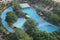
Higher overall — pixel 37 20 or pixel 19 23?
pixel 19 23

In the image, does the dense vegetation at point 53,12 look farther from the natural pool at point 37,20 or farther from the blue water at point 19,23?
the blue water at point 19,23

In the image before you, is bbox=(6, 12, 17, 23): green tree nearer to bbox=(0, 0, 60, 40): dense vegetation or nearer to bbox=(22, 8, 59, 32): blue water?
bbox=(0, 0, 60, 40): dense vegetation

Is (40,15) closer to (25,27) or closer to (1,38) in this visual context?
(25,27)

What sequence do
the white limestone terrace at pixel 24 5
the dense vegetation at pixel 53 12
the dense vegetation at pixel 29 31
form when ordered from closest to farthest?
the dense vegetation at pixel 29 31 < the dense vegetation at pixel 53 12 < the white limestone terrace at pixel 24 5

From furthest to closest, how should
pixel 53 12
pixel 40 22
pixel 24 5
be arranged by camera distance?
1. pixel 24 5
2. pixel 53 12
3. pixel 40 22

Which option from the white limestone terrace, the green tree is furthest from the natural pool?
the white limestone terrace

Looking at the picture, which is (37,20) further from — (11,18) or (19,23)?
(11,18)

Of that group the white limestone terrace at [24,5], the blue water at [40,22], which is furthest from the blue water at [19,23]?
the white limestone terrace at [24,5]

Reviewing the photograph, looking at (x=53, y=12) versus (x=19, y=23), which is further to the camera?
(x=53, y=12)

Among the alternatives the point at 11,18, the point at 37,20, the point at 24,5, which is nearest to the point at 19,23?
the point at 11,18

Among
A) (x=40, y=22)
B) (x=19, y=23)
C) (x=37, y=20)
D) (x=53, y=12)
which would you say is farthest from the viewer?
(x=53, y=12)
